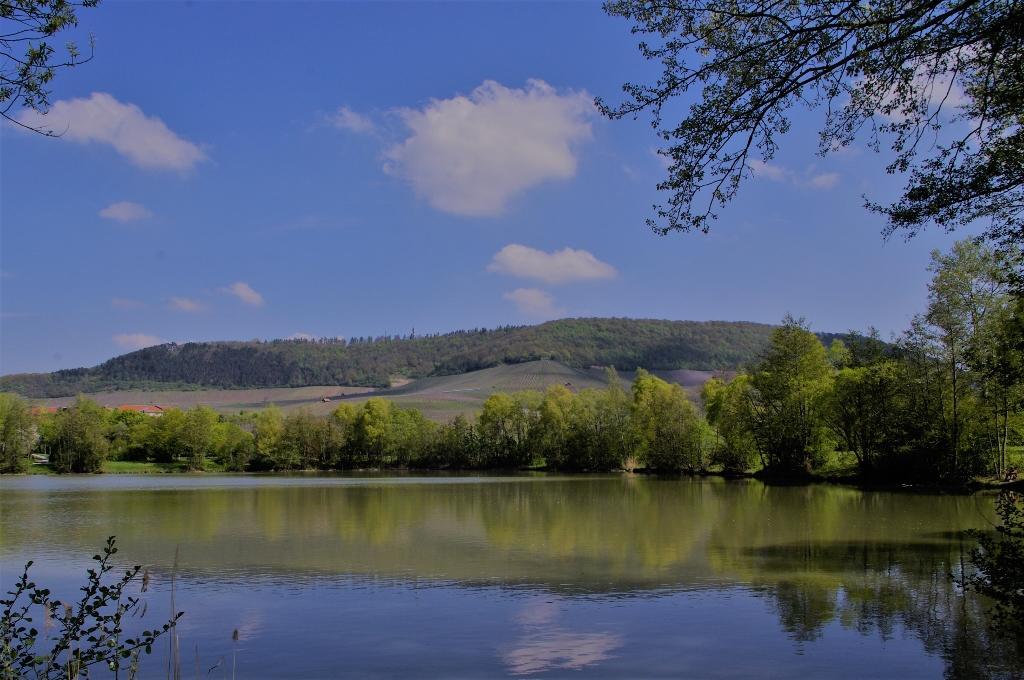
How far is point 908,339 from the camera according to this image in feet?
122

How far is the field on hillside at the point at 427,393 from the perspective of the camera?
13500 cm

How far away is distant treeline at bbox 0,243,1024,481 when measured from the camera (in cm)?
3350

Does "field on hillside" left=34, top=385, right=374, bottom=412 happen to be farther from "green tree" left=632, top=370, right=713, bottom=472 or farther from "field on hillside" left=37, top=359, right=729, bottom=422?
"green tree" left=632, top=370, right=713, bottom=472

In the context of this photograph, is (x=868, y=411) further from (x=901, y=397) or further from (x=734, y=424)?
(x=734, y=424)

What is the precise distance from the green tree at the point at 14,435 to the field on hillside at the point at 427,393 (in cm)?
5014

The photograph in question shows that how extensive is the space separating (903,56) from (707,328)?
586ft

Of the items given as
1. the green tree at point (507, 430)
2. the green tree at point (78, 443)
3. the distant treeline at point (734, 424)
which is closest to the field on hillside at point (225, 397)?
the distant treeline at point (734, 424)

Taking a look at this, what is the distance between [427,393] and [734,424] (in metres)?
98.9

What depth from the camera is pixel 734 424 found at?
52.2 m

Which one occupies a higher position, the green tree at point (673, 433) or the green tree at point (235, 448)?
the green tree at point (673, 433)

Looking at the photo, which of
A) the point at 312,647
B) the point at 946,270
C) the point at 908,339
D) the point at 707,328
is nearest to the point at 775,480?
the point at 908,339

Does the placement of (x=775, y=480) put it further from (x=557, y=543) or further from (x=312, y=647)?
(x=312, y=647)

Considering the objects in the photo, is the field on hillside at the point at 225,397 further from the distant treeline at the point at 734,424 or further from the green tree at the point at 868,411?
the green tree at the point at 868,411

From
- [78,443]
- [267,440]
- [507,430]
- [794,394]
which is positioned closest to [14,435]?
[78,443]
